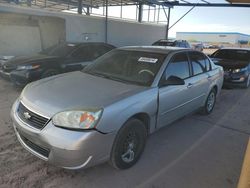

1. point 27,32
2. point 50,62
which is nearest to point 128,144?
point 50,62

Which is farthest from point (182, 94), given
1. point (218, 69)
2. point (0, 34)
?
point (0, 34)

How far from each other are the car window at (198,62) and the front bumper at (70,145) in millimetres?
2487

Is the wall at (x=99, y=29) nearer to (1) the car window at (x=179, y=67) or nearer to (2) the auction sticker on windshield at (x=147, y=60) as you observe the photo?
(2) the auction sticker on windshield at (x=147, y=60)

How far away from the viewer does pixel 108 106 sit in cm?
258

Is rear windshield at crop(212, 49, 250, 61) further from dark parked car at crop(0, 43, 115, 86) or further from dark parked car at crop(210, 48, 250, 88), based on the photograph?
dark parked car at crop(0, 43, 115, 86)

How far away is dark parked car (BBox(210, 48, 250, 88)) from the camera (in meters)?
8.05

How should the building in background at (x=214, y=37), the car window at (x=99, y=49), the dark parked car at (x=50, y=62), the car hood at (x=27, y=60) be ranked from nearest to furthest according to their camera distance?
the dark parked car at (x=50, y=62) < the car hood at (x=27, y=60) < the car window at (x=99, y=49) < the building in background at (x=214, y=37)

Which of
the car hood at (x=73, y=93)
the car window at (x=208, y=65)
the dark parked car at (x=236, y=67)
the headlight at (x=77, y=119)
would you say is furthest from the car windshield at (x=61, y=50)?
the dark parked car at (x=236, y=67)

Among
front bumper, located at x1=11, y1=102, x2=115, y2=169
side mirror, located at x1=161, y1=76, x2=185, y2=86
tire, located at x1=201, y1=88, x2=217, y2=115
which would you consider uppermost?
side mirror, located at x1=161, y1=76, x2=185, y2=86

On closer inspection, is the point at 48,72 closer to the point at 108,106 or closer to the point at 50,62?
the point at 50,62

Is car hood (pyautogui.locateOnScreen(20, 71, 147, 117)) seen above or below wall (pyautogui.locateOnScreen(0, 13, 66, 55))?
below

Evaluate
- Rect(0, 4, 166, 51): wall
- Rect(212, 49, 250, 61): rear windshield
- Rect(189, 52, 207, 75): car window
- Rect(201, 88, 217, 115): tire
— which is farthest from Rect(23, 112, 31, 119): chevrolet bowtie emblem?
Rect(212, 49, 250, 61): rear windshield

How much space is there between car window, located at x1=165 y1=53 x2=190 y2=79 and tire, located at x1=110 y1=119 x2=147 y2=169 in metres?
0.98

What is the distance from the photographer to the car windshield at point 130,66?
3.46 metres
